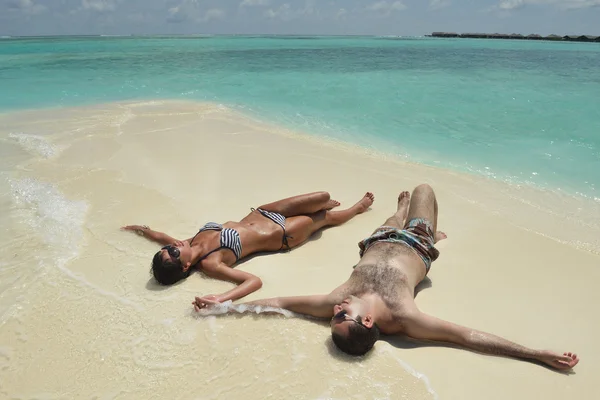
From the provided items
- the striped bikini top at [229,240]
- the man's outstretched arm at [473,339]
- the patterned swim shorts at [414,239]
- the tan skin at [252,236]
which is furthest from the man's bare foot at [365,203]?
the man's outstretched arm at [473,339]

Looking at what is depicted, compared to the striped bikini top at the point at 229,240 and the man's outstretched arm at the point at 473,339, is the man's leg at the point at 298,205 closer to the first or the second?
the striped bikini top at the point at 229,240

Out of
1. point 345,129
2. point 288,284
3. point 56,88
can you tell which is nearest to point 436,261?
point 288,284

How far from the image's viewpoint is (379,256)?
3621 mm

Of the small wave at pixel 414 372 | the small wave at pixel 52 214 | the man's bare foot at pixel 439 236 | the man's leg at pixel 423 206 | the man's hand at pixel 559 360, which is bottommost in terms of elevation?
the small wave at pixel 52 214

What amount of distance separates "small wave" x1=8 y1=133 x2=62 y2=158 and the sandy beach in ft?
0.63

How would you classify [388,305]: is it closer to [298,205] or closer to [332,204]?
[298,205]

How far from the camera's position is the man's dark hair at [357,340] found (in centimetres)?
294

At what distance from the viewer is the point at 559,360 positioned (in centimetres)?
288

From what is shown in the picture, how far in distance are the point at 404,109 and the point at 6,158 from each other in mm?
9202

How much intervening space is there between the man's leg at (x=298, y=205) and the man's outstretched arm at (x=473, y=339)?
74.7 inches

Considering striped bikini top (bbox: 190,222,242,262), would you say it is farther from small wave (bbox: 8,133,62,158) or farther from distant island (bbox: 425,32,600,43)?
distant island (bbox: 425,32,600,43)

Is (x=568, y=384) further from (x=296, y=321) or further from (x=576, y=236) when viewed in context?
(x=576, y=236)

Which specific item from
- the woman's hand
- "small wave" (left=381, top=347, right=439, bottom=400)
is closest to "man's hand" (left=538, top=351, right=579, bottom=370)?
"small wave" (left=381, top=347, right=439, bottom=400)

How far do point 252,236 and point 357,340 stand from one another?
5.86 feet
